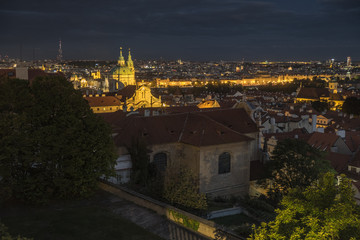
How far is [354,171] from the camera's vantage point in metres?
44.3

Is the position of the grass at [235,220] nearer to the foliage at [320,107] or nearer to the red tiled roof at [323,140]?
the red tiled roof at [323,140]

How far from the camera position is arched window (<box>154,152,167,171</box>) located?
36031mm

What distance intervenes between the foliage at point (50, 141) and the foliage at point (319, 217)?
1378cm

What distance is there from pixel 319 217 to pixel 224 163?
2277cm

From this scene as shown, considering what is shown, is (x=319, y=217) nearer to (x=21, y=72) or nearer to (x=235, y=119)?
(x=235, y=119)

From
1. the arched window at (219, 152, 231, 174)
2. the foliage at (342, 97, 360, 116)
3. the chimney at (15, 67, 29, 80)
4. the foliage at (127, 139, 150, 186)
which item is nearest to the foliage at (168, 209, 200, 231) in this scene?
the foliage at (127, 139, 150, 186)

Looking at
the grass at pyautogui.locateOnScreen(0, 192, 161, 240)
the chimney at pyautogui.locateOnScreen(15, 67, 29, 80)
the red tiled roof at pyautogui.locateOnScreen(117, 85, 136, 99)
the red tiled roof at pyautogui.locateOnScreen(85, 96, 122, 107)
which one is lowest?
the grass at pyautogui.locateOnScreen(0, 192, 161, 240)

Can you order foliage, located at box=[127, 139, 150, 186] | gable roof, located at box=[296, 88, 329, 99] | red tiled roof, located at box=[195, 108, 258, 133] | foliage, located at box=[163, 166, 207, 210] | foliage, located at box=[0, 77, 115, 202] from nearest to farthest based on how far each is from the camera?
foliage, located at box=[0, 77, 115, 202], foliage, located at box=[163, 166, 207, 210], foliage, located at box=[127, 139, 150, 186], red tiled roof, located at box=[195, 108, 258, 133], gable roof, located at box=[296, 88, 329, 99]

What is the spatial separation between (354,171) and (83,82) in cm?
16821

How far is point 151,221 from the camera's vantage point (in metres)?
22.2

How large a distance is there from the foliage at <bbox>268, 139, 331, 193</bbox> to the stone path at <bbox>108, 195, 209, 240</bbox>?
53.0ft

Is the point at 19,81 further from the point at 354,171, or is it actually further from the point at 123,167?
the point at 354,171

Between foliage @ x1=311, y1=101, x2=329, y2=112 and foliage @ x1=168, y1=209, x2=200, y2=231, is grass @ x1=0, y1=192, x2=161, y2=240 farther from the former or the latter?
foliage @ x1=311, y1=101, x2=329, y2=112

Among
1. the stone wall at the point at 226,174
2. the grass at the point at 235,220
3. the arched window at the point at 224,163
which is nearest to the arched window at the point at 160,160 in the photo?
the stone wall at the point at 226,174
